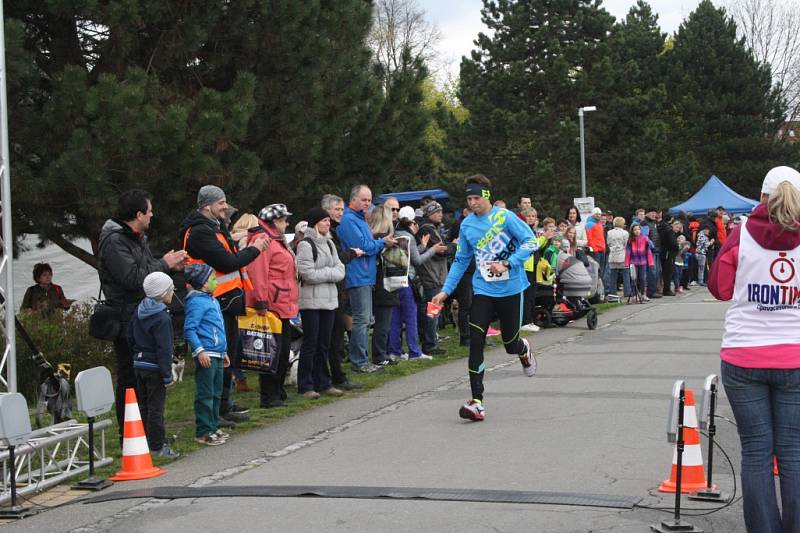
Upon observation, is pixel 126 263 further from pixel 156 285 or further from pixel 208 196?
pixel 208 196

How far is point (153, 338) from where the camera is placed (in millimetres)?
8250

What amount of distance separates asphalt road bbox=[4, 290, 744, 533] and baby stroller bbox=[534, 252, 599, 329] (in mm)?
4961

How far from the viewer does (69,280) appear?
2002cm

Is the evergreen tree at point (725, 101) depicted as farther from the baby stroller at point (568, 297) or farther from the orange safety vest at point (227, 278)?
the orange safety vest at point (227, 278)

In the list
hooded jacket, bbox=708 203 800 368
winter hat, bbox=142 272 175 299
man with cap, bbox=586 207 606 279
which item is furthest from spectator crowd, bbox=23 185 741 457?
hooded jacket, bbox=708 203 800 368

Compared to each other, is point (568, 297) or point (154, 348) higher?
point (154, 348)

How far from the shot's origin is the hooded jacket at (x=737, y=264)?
16.4ft

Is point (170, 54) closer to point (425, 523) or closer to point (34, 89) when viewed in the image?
point (34, 89)

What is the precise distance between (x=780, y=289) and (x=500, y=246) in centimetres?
474

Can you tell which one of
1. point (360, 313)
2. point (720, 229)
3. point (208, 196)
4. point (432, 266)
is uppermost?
point (208, 196)

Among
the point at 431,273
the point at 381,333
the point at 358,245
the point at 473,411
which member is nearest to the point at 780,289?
the point at 473,411

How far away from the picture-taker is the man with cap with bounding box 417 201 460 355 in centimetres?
1463

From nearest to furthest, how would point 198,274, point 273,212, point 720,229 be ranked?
point 198,274
point 273,212
point 720,229

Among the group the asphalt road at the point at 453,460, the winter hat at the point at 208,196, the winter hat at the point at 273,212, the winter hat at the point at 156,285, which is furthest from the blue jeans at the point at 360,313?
the winter hat at the point at 156,285
